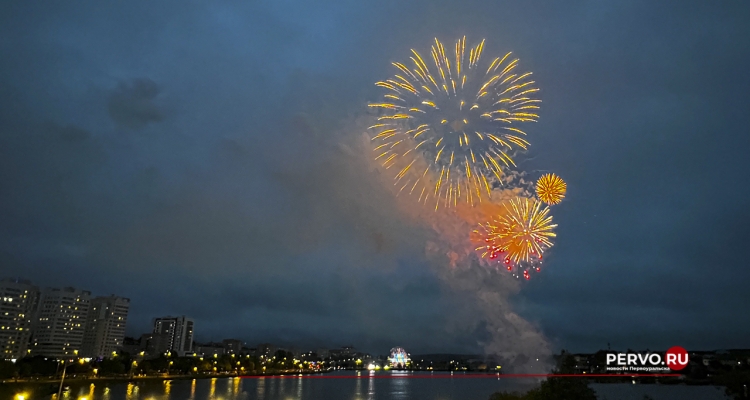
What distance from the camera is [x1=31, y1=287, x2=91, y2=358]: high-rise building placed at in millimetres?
174500

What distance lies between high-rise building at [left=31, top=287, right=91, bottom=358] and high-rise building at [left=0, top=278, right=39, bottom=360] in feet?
43.2

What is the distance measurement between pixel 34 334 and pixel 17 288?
884 inches

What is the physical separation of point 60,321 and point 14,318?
1141 inches

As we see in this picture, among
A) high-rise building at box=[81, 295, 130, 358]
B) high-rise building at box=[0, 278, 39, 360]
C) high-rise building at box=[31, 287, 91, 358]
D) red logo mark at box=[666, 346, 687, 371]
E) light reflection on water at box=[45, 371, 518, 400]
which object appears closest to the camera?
red logo mark at box=[666, 346, 687, 371]

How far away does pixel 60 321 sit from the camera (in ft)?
595

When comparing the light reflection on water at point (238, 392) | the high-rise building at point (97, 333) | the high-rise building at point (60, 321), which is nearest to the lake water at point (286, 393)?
the light reflection on water at point (238, 392)

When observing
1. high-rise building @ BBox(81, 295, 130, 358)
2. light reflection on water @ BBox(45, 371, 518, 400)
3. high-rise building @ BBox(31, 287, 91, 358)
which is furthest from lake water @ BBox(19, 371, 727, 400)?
high-rise building @ BBox(81, 295, 130, 358)

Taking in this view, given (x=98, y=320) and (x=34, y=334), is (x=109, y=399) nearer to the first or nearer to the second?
(x=34, y=334)

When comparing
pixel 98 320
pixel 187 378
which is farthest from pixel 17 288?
pixel 187 378

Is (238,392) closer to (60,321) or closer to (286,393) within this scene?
(286,393)

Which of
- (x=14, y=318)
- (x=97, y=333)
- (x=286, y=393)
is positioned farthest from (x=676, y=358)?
(x=97, y=333)

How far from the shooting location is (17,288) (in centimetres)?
15912

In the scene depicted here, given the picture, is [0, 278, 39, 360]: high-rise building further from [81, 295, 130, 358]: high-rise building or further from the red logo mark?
the red logo mark

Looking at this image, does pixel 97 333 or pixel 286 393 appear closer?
pixel 286 393
